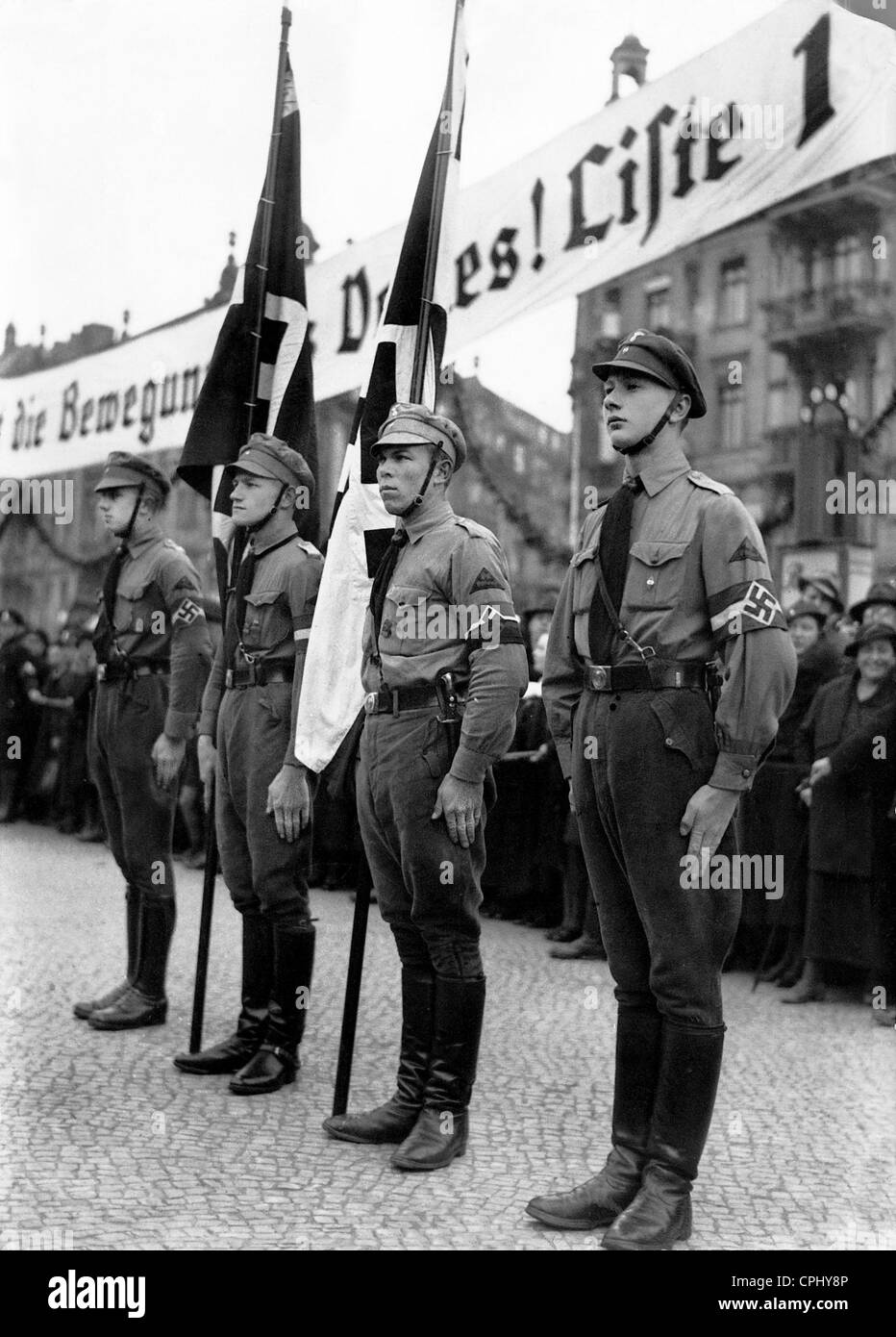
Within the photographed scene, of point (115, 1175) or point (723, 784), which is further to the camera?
point (115, 1175)

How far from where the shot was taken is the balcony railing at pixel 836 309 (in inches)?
819

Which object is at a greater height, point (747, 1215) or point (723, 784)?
point (723, 784)

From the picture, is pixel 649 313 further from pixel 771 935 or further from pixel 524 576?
pixel 771 935

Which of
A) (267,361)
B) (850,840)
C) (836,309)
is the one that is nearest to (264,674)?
(267,361)

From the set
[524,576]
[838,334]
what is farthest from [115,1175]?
[838,334]

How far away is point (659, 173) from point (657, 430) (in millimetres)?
1637

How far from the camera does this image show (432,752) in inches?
169

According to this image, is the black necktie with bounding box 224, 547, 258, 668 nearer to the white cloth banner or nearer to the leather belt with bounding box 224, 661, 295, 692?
the leather belt with bounding box 224, 661, 295, 692

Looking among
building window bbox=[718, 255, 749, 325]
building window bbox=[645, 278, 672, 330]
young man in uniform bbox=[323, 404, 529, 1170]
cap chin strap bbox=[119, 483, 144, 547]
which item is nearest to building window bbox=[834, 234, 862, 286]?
building window bbox=[718, 255, 749, 325]

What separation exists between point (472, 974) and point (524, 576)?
15.1 meters

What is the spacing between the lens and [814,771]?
7047 mm

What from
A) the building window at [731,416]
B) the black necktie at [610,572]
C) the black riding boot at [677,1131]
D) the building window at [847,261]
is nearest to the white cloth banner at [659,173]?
the black necktie at [610,572]

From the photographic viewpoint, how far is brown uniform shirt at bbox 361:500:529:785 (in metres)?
4.20

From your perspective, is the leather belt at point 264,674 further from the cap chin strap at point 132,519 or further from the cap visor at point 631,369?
the cap visor at point 631,369
